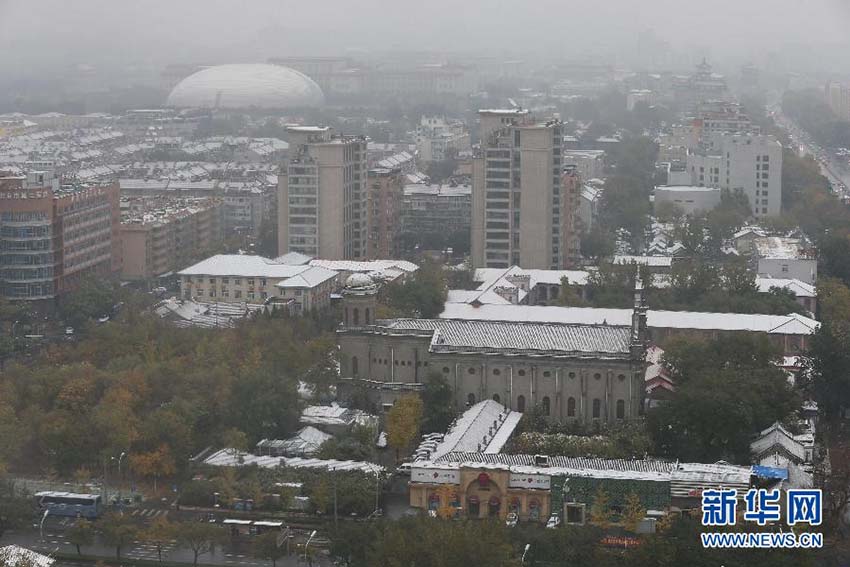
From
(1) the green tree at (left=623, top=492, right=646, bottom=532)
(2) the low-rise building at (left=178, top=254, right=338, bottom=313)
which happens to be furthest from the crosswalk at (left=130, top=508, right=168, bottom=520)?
(2) the low-rise building at (left=178, top=254, right=338, bottom=313)

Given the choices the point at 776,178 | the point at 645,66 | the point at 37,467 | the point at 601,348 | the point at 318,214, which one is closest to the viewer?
the point at 37,467

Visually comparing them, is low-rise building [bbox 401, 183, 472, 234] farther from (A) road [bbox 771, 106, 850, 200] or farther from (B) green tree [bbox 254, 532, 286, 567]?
(B) green tree [bbox 254, 532, 286, 567]

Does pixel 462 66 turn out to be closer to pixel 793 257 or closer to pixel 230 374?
pixel 793 257

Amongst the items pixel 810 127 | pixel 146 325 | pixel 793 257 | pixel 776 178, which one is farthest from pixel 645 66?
pixel 146 325

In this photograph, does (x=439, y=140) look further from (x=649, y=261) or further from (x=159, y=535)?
(x=159, y=535)

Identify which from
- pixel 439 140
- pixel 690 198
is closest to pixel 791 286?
pixel 690 198

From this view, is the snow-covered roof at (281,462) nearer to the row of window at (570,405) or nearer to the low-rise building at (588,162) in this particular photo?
the row of window at (570,405)
